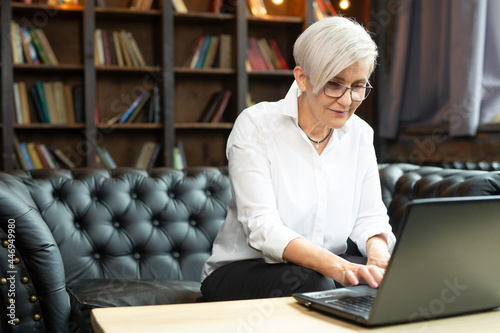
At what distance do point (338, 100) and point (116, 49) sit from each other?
2648 millimetres

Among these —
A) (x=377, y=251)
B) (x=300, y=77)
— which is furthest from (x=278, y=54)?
(x=377, y=251)

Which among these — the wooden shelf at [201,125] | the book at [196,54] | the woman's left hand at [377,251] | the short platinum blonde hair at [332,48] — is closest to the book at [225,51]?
the book at [196,54]

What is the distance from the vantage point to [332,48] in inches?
58.9

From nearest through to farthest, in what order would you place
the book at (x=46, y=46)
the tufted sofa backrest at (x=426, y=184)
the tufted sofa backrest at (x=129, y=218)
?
the tufted sofa backrest at (x=426, y=184)
the tufted sofa backrest at (x=129, y=218)
the book at (x=46, y=46)

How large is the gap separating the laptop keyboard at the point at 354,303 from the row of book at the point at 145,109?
9.93 ft

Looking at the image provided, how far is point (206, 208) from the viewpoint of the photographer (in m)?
2.32

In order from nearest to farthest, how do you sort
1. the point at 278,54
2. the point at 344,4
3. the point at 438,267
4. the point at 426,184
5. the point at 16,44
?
the point at 438,267 → the point at 426,184 → the point at 16,44 → the point at 278,54 → the point at 344,4

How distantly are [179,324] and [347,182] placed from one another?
33.7 inches

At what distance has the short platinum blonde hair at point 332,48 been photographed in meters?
1.49

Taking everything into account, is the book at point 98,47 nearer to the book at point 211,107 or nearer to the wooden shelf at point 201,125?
the wooden shelf at point 201,125

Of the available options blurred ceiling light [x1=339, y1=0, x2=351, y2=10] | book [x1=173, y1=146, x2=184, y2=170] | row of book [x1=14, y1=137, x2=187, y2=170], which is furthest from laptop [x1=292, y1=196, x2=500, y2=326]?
blurred ceiling light [x1=339, y1=0, x2=351, y2=10]

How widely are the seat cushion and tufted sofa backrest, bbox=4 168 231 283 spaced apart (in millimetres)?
132

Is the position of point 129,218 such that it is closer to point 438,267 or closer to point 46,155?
point 438,267

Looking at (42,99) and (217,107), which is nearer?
(42,99)
